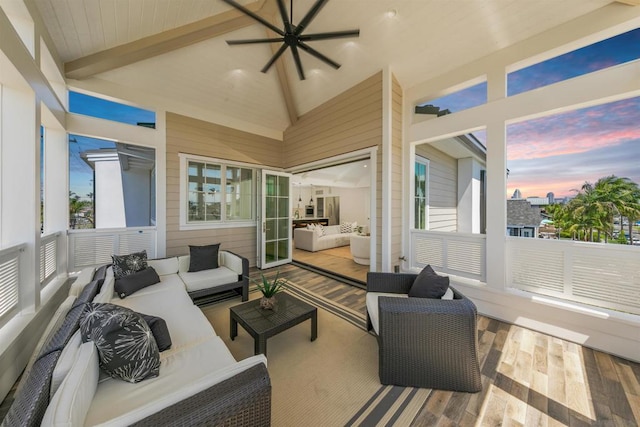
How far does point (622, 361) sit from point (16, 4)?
6.76 m

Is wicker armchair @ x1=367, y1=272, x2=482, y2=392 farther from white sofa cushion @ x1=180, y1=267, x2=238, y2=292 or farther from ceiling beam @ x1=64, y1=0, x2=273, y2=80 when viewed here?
ceiling beam @ x1=64, y1=0, x2=273, y2=80

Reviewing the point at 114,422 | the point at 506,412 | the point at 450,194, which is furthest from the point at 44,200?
the point at 450,194

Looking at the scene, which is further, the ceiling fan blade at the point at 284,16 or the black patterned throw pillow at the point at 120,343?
the ceiling fan blade at the point at 284,16

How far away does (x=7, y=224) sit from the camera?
7.31ft

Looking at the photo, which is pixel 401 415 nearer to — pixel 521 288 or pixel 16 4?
pixel 521 288

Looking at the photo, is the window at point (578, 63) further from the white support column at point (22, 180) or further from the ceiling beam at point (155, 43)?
the white support column at point (22, 180)

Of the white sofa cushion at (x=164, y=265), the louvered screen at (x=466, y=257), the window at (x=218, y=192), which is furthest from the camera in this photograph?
the window at (x=218, y=192)

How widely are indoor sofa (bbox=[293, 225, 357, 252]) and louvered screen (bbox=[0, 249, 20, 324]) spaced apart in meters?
5.64

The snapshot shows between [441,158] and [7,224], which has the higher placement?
[441,158]

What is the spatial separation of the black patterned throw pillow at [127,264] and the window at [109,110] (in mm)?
2347

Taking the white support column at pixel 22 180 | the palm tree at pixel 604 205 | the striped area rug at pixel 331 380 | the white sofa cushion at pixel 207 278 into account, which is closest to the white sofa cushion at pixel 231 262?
the white sofa cushion at pixel 207 278

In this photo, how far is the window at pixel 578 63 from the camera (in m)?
2.39

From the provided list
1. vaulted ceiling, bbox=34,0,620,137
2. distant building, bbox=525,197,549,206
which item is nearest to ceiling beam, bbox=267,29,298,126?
vaulted ceiling, bbox=34,0,620,137

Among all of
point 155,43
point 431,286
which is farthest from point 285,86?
point 431,286
